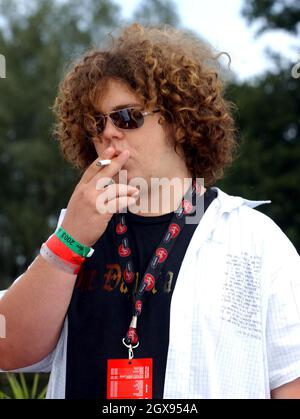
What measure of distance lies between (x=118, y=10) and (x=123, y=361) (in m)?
31.4

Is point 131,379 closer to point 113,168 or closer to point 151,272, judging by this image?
point 151,272

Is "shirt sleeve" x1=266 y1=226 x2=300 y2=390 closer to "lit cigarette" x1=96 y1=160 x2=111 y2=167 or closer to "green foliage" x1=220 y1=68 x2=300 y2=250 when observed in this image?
"lit cigarette" x1=96 y1=160 x2=111 y2=167

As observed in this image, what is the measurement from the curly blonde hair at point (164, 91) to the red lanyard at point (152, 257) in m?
0.23

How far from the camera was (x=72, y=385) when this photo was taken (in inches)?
97.7

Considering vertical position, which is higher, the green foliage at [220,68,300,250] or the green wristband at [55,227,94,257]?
the green foliage at [220,68,300,250]

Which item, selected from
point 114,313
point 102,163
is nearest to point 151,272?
point 114,313

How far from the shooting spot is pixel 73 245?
238 centimetres

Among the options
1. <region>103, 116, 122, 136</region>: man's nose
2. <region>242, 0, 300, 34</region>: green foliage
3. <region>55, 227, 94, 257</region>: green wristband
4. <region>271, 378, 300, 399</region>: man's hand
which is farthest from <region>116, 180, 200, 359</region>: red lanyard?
<region>242, 0, 300, 34</region>: green foliage

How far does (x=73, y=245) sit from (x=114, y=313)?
284 mm

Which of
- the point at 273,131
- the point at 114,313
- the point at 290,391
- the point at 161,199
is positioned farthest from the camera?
the point at 273,131

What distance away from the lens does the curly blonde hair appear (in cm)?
262

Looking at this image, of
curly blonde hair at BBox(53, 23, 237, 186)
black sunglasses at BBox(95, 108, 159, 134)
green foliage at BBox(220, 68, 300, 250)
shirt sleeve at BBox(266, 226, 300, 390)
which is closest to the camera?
shirt sleeve at BBox(266, 226, 300, 390)

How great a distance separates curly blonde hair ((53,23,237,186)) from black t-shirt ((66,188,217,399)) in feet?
1.03

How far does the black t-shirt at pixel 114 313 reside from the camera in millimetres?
2396
